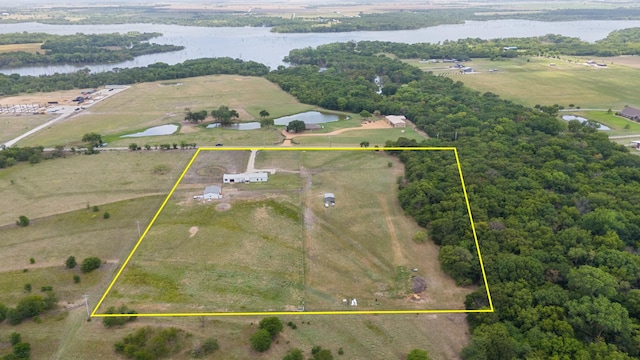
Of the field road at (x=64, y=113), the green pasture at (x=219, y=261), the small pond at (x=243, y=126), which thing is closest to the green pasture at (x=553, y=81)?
the small pond at (x=243, y=126)

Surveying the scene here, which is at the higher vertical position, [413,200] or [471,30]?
[471,30]

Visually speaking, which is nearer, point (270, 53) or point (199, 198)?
point (199, 198)

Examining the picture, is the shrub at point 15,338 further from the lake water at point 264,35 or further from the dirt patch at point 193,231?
the lake water at point 264,35

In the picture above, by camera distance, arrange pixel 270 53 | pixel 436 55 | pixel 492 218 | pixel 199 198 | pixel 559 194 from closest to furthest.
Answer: pixel 492 218 < pixel 559 194 < pixel 199 198 < pixel 436 55 < pixel 270 53

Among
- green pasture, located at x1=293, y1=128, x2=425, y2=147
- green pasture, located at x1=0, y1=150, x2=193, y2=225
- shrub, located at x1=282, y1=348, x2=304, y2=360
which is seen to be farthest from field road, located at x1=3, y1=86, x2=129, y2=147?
shrub, located at x1=282, y1=348, x2=304, y2=360

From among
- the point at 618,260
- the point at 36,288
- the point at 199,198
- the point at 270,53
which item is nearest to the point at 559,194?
the point at 618,260

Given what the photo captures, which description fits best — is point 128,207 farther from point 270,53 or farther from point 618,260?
point 270,53

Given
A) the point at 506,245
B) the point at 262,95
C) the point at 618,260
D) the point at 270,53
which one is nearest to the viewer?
the point at 618,260
